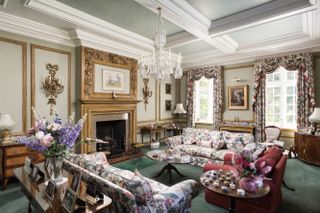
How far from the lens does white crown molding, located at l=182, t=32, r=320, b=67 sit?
502cm

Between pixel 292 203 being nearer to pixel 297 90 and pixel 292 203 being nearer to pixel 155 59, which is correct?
pixel 155 59

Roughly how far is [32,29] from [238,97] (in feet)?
20.1

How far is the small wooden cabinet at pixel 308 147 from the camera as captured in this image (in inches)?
179

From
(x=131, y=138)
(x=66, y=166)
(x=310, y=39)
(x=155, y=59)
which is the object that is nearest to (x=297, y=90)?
(x=310, y=39)

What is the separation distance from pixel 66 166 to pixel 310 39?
6.16 meters

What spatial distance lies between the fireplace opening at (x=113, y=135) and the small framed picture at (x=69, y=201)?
150 inches

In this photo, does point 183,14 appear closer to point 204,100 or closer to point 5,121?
point 5,121

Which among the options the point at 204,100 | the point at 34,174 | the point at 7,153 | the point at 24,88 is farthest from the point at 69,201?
the point at 204,100

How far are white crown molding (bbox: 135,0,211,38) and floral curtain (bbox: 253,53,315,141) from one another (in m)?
2.62

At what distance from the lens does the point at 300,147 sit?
193 inches

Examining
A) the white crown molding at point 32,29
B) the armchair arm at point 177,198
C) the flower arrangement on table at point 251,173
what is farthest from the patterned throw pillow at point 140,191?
the white crown molding at point 32,29

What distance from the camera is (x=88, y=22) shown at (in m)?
4.07

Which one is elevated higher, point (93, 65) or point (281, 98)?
point (93, 65)

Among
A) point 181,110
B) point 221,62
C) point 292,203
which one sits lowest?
point 292,203
